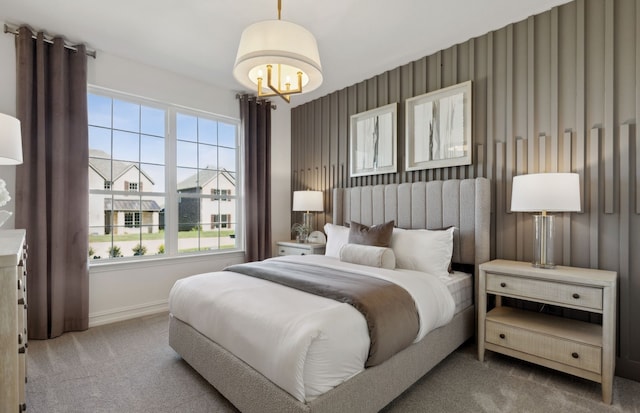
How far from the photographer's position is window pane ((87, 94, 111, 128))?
3268 millimetres

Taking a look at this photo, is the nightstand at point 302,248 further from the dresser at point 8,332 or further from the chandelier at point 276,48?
the dresser at point 8,332

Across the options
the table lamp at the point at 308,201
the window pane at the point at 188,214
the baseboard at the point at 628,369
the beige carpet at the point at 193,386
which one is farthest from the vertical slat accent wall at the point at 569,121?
the window pane at the point at 188,214

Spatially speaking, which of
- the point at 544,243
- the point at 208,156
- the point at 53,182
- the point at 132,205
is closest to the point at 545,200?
the point at 544,243

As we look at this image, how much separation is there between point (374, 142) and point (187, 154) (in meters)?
2.36

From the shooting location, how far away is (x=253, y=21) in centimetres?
274

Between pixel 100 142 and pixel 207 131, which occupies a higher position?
pixel 207 131

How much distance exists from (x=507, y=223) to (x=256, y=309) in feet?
7.49

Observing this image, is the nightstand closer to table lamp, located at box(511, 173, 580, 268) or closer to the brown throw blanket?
the brown throw blanket

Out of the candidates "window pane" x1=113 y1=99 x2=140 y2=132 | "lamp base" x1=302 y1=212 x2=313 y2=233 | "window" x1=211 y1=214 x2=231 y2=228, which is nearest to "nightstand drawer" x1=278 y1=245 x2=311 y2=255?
"lamp base" x1=302 y1=212 x2=313 y2=233

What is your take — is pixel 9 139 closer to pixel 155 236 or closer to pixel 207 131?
pixel 155 236

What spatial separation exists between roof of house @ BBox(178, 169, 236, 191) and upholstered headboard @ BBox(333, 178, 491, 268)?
1.74m

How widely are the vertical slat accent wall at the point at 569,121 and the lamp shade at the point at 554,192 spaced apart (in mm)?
330

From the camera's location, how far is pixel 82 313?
→ 3.00 metres

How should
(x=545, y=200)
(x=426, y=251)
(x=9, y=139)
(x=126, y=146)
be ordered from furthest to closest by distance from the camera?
1. (x=126, y=146)
2. (x=426, y=251)
3. (x=545, y=200)
4. (x=9, y=139)
